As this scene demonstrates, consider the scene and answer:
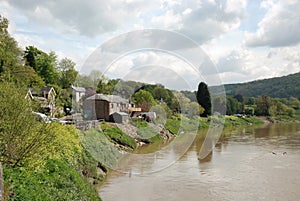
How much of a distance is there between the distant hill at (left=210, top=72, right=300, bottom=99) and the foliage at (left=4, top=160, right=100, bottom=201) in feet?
450

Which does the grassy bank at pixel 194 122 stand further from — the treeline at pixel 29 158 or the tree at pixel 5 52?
the tree at pixel 5 52

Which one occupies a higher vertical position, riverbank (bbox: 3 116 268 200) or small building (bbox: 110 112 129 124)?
small building (bbox: 110 112 129 124)

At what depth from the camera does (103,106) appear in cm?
3347

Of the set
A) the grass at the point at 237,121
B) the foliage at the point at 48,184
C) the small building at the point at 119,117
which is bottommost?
the foliage at the point at 48,184

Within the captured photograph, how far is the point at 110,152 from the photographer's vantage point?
76.8ft

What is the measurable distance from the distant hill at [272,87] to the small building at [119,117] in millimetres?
115865

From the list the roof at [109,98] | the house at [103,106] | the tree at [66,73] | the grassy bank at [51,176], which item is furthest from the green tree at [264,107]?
the grassy bank at [51,176]

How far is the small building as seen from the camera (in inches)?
1331

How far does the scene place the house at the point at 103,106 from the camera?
27.8 metres

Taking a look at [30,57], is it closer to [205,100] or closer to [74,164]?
[205,100]

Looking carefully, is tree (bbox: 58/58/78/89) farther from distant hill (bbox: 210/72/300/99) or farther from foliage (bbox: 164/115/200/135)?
distant hill (bbox: 210/72/300/99)

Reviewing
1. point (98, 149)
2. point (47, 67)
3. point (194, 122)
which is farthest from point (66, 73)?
point (98, 149)

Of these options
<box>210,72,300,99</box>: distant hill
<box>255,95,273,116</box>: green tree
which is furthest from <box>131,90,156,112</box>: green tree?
<box>210,72,300,99</box>: distant hill

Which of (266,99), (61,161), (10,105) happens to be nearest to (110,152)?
(61,161)
